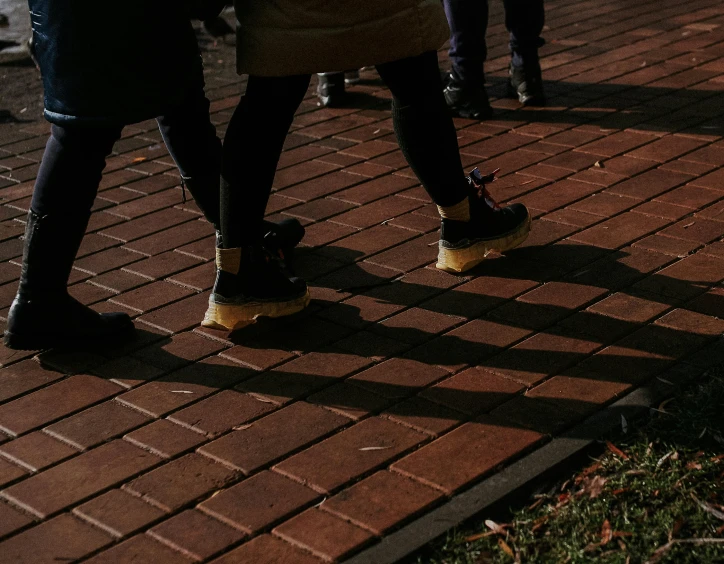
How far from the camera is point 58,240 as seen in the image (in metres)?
3.83

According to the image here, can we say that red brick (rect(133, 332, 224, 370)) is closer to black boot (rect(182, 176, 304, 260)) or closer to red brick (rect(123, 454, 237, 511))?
black boot (rect(182, 176, 304, 260))

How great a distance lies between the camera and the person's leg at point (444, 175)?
402 cm

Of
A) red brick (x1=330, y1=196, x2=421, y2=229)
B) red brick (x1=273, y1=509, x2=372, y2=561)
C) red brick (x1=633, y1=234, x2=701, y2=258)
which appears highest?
red brick (x1=273, y1=509, x2=372, y2=561)

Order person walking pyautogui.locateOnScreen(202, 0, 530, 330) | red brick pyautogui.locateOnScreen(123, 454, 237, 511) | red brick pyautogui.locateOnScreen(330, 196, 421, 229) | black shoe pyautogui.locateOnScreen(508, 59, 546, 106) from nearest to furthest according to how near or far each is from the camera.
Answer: red brick pyautogui.locateOnScreen(123, 454, 237, 511) → person walking pyautogui.locateOnScreen(202, 0, 530, 330) → red brick pyautogui.locateOnScreen(330, 196, 421, 229) → black shoe pyautogui.locateOnScreen(508, 59, 546, 106)

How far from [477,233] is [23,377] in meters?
1.64

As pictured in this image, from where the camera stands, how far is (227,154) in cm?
386

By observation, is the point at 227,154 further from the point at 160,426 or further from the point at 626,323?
the point at 626,323

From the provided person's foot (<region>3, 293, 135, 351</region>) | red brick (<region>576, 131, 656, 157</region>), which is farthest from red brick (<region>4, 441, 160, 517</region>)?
red brick (<region>576, 131, 656, 157</region>)

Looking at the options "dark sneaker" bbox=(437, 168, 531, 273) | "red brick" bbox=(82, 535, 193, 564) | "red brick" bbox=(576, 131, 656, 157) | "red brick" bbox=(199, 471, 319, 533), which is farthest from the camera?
"red brick" bbox=(576, 131, 656, 157)

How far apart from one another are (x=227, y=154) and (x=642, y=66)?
384 cm

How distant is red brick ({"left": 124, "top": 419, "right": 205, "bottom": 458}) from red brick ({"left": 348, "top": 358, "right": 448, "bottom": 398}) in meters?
0.54

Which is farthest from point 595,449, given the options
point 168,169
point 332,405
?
point 168,169

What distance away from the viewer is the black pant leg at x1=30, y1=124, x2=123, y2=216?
3.77 metres

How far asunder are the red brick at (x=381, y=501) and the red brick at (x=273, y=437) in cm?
28
